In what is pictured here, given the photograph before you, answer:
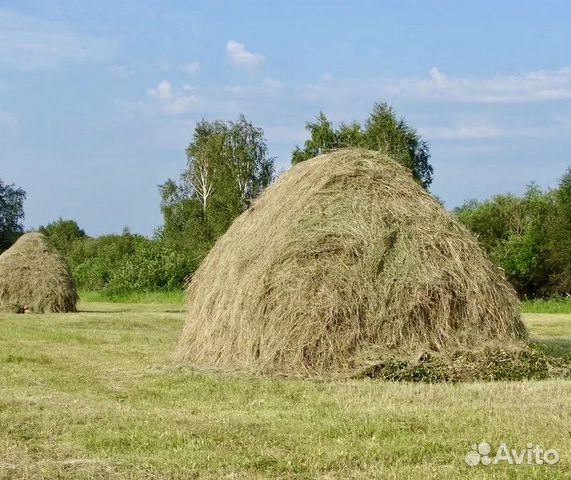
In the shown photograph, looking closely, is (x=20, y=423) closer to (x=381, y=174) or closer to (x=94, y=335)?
(x=381, y=174)

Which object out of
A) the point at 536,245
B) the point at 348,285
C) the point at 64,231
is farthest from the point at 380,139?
the point at 64,231

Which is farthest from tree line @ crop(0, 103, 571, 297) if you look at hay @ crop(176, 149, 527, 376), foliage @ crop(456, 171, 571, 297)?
hay @ crop(176, 149, 527, 376)

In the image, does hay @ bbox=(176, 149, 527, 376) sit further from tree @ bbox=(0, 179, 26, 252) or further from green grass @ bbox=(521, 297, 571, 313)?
tree @ bbox=(0, 179, 26, 252)

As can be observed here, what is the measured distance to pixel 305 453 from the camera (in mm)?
8508

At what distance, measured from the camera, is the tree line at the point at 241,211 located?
51.5 meters

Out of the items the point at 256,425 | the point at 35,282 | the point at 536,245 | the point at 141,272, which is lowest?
the point at 256,425

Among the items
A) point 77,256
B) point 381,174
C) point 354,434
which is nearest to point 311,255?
point 381,174

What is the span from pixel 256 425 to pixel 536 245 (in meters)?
44.8

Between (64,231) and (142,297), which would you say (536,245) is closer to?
(142,297)

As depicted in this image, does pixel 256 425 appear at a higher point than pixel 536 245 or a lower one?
lower

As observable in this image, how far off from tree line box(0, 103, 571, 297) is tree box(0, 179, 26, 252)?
192 inches

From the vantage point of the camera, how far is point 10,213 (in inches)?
3686

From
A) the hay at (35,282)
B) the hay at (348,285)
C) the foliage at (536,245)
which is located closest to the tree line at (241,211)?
the foliage at (536,245)

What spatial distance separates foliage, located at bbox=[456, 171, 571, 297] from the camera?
5081cm
